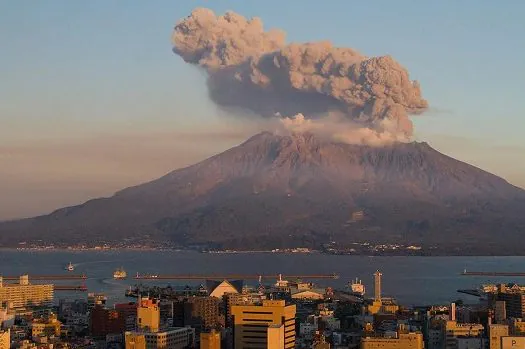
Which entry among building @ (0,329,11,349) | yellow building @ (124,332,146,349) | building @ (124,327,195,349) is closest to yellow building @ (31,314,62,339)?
building @ (0,329,11,349)

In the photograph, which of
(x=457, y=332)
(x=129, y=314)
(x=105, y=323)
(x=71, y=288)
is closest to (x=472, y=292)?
(x=71, y=288)

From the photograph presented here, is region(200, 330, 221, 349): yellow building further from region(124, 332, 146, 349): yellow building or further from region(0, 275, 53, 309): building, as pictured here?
region(0, 275, 53, 309): building

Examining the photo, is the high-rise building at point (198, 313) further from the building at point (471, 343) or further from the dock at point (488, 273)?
the dock at point (488, 273)

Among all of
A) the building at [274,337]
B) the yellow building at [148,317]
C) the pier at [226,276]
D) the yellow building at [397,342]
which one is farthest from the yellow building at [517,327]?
the pier at [226,276]

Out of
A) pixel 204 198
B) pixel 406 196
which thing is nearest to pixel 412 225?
pixel 406 196

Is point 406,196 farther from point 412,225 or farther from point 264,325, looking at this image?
point 264,325
